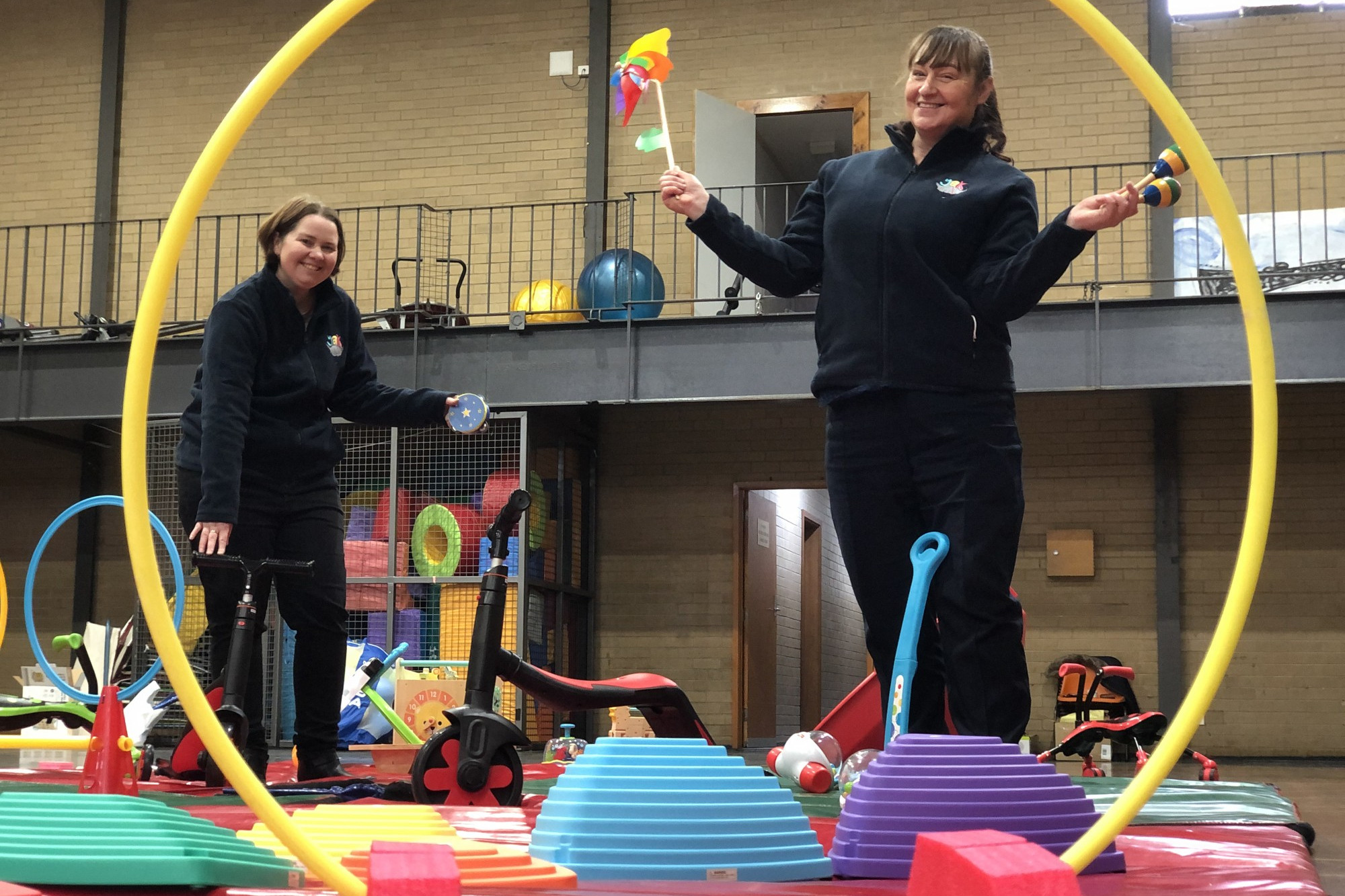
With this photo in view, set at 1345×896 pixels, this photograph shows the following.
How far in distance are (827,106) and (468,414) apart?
738cm

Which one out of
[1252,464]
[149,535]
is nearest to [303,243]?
[149,535]

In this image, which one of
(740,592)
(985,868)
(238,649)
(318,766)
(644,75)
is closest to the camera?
(985,868)

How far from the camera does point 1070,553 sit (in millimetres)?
9133

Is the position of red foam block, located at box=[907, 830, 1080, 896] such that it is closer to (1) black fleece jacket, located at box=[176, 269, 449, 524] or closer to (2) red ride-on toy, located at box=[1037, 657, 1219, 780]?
(1) black fleece jacket, located at box=[176, 269, 449, 524]

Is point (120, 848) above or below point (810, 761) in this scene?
above

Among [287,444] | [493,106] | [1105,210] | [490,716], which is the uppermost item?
[493,106]

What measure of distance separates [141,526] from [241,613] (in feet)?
6.81

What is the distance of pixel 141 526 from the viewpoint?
1.15 metres

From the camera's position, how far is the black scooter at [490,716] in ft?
8.64

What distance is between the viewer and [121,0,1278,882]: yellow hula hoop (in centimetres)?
112

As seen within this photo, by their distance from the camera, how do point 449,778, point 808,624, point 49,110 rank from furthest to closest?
point 808,624
point 49,110
point 449,778

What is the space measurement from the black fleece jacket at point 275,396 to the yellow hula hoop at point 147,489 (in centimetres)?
192

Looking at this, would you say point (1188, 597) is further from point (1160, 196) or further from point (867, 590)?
point (1160, 196)

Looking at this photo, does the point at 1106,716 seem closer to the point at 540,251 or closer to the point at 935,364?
the point at 540,251
